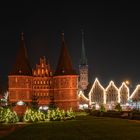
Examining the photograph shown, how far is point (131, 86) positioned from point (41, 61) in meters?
30.4

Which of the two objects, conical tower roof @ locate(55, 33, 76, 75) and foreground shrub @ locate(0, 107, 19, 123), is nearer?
foreground shrub @ locate(0, 107, 19, 123)

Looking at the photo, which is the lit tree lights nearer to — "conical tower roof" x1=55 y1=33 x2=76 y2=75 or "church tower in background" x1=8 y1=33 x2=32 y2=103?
"conical tower roof" x1=55 y1=33 x2=76 y2=75

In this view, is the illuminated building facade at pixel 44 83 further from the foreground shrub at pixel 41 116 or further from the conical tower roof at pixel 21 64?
the foreground shrub at pixel 41 116

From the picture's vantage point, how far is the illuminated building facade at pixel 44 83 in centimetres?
7922

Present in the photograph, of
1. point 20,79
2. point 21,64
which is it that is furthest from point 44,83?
point 21,64

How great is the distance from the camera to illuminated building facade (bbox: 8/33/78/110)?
79.2 m

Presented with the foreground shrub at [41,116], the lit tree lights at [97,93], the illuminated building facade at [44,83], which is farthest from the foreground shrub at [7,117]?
the lit tree lights at [97,93]

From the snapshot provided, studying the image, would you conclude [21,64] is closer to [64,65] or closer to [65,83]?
[64,65]

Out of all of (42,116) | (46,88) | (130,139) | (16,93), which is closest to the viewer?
(130,139)

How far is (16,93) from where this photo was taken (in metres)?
79.1

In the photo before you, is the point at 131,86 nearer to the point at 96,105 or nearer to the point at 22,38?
the point at 96,105

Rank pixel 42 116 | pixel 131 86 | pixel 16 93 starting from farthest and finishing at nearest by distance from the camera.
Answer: pixel 131 86 < pixel 16 93 < pixel 42 116

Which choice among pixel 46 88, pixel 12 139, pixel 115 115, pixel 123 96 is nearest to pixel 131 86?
pixel 123 96

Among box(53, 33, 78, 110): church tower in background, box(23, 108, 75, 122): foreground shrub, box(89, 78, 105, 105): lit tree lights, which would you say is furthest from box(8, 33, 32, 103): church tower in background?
box(23, 108, 75, 122): foreground shrub
